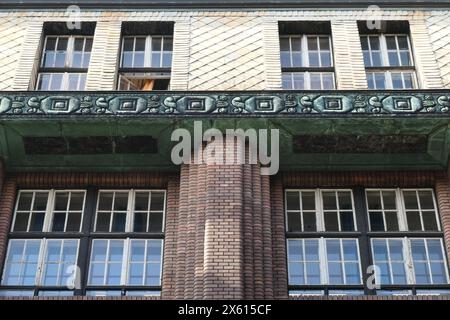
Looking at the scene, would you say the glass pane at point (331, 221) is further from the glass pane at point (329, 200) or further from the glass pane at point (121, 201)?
the glass pane at point (121, 201)

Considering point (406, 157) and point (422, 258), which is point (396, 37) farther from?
point (422, 258)

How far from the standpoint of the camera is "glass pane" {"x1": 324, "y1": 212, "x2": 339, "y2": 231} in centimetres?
1516

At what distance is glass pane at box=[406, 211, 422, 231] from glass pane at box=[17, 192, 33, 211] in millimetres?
7464

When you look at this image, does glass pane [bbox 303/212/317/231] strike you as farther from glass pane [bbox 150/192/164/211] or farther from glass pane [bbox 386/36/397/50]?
glass pane [bbox 386/36/397/50]

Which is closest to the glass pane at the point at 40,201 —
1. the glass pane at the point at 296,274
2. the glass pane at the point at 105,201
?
the glass pane at the point at 105,201

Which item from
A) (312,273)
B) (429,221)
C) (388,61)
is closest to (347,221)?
(312,273)

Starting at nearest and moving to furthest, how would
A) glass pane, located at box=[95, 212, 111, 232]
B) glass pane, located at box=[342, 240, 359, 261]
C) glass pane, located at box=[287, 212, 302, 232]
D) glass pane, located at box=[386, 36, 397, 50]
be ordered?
glass pane, located at box=[342, 240, 359, 261], glass pane, located at box=[287, 212, 302, 232], glass pane, located at box=[95, 212, 111, 232], glass pane, located at box=[386, 36, 397, 50]

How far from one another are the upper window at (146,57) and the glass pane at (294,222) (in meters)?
4.03

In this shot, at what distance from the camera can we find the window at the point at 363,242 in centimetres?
1430

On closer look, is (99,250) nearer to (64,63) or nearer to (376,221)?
(64,63)

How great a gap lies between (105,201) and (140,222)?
34.6 inches

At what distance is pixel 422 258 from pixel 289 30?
20.4 ft

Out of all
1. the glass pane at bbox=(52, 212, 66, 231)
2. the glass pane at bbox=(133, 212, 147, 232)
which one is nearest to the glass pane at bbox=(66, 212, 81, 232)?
the glass pane at bbox=(52, 212, 66, 231)
